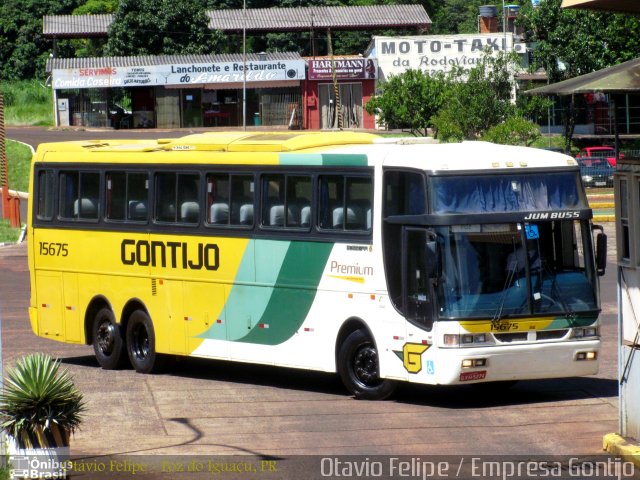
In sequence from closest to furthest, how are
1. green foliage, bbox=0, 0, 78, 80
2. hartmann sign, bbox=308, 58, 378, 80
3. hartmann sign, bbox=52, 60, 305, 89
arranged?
hartmann sign, bbox=308, 58, 378, 80 → hartmann sign, bbox=52, 60, 305, 89 → green foliage, bbox=0, 0, 78, 80

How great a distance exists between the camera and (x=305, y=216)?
608 inches

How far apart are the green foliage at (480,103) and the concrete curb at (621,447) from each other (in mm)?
34210

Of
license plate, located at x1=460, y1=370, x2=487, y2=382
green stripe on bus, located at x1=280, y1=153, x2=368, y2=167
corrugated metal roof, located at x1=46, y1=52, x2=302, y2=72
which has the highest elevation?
corrugated metal roof, located at x1=46, y1=52, x2=302, y2=72

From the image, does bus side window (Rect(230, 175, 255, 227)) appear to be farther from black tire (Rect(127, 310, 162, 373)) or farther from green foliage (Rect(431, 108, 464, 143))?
green foliage (Rect(431, 108, 464, 143))

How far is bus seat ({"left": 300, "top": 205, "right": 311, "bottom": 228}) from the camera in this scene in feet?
50.5

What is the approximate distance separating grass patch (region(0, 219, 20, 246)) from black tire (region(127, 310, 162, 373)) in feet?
75.8

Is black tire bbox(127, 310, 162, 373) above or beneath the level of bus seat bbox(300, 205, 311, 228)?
beneath

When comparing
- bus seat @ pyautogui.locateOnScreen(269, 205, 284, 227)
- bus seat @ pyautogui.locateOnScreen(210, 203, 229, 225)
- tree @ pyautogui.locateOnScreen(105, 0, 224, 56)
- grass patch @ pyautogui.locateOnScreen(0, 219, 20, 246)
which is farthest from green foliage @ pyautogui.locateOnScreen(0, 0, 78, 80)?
bus seat @ pyautogui.locateOnScreen(269, 205, 284, 227)

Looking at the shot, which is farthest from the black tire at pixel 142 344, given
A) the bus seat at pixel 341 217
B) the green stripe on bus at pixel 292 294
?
the bus seat at pixel 341 217

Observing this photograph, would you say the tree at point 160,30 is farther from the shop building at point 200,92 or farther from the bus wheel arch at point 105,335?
the bus wheel arch at point 105,335

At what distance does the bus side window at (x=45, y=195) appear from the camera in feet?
63.8

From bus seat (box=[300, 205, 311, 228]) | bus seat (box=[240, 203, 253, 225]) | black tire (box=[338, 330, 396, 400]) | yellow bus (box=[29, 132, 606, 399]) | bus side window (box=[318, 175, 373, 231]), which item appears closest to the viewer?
yellow bus (box=[29, 132, 606, 399])

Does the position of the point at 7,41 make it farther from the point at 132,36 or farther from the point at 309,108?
the point at 309,108

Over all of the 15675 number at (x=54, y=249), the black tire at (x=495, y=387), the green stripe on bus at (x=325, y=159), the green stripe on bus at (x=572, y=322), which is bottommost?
the black tire at (x=495, y=387)
